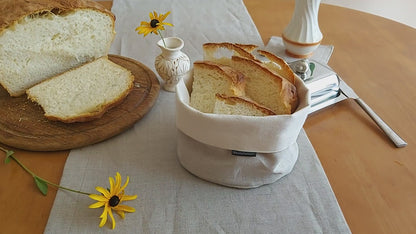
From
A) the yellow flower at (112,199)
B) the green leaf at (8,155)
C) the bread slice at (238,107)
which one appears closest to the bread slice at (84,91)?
the green leaf at (8,155)

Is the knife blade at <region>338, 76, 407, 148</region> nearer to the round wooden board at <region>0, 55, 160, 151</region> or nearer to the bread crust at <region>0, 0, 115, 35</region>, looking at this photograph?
the round wooden board at <region>0, 55, 160, 151</region>

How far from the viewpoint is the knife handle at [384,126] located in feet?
3.14

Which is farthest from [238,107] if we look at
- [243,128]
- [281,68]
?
[281,68]

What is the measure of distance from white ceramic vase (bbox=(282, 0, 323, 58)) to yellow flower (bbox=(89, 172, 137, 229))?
87 cm

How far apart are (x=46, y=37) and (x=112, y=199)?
68cm

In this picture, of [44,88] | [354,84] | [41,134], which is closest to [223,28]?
[354,84]

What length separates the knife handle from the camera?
958 millimetres

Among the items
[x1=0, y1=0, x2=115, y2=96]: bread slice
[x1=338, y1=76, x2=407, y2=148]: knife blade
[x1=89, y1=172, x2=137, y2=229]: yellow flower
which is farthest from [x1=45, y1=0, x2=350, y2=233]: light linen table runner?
[x1=0, y1=0, x2=115, y2=96]: bread slice

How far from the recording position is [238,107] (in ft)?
2.52

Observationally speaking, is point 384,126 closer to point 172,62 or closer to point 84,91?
point 172,62

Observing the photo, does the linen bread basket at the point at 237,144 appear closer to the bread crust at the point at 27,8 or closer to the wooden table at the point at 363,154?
the wooden table at the point at 363,154

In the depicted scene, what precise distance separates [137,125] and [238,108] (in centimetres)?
40

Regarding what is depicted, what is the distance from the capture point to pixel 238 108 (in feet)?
2.52

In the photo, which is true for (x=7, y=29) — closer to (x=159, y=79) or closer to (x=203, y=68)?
(x=159, y=79)
